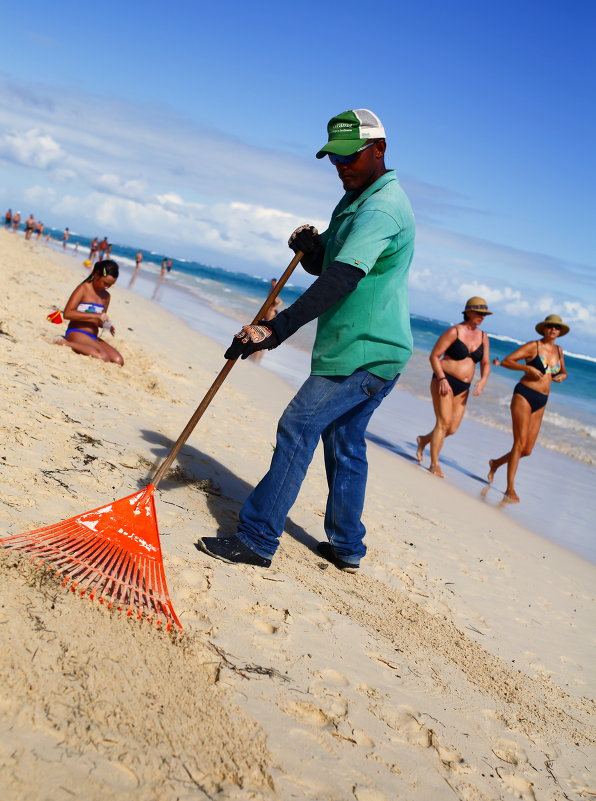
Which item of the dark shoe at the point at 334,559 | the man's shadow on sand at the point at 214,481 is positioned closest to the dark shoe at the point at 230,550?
the man's shadow on sand at the point at 214,481

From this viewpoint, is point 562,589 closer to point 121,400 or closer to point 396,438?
point 121,400

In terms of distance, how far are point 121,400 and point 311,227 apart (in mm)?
2680

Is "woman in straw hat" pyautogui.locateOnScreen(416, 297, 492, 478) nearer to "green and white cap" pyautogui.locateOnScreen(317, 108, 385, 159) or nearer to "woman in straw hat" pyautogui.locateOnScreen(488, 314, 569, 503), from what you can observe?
"woman in straw hat" pyautogui.locateOnScreen(488, 314, 569, 503)

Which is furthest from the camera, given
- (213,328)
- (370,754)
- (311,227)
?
(213,328)

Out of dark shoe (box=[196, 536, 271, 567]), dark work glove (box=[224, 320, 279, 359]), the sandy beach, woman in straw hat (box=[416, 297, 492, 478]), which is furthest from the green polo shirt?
woman in straw hat (box=[416, 297, 492, 478])

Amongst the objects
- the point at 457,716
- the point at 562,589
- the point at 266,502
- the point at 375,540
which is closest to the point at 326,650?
the point at 457,716

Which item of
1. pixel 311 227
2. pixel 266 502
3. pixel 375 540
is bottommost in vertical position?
pixel 375 540

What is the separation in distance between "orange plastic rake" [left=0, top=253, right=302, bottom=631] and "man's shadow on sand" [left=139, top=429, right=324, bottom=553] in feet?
2.44

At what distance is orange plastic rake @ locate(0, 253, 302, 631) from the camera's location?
2428 mm

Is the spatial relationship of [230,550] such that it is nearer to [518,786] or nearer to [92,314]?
[518,786]

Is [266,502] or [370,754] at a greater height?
[266,502]

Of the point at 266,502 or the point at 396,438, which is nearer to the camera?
the point at 266,502

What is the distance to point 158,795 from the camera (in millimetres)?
1633

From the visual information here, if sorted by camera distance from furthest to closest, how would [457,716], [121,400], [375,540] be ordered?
[121,400]
[375,540]
[457,716]
